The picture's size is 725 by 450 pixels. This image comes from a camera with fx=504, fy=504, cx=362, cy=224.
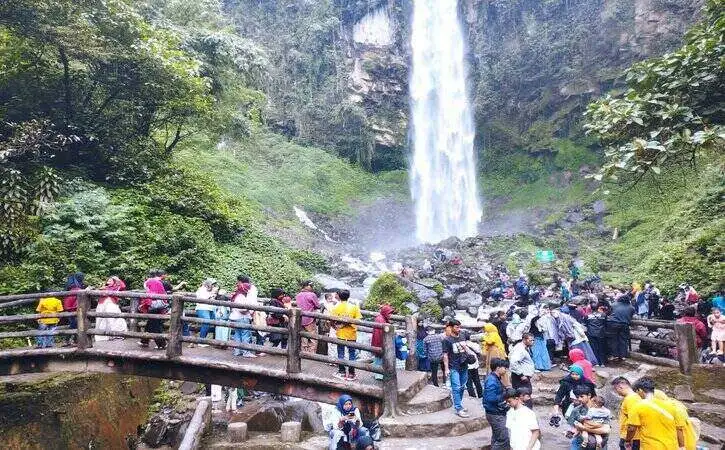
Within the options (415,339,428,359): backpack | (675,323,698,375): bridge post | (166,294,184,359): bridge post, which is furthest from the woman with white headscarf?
(675,323,698,375): bridge post

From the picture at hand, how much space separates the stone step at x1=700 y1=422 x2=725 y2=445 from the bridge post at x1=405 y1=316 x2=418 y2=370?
3937mm

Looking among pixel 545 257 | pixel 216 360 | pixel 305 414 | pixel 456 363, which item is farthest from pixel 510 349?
pixel 545 257

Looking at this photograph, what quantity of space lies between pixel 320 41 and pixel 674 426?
46062 mm

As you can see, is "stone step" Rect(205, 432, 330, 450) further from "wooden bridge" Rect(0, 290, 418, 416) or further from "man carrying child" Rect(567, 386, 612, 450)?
"man carrying child" Rect(567, 386, 612, 450)

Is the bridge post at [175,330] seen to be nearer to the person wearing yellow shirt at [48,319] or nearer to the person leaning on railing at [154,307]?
the person leaning on railing at [154,307]

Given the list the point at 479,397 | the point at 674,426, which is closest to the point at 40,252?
the point at 479,397

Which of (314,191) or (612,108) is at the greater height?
(314,191)

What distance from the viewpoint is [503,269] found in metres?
24.7

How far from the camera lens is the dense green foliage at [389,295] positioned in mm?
15203

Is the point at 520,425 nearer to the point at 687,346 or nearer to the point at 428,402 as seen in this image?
the point at 428,402

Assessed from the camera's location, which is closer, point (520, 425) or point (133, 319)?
point (520, 425)

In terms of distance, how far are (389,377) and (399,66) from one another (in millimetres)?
43948

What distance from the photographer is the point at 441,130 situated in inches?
1758

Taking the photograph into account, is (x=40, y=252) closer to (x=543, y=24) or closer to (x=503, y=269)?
(x=503, y=269)
